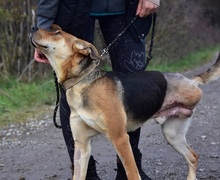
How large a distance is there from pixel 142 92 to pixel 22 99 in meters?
6.08

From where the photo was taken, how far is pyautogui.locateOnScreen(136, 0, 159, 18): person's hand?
4895 millimetres

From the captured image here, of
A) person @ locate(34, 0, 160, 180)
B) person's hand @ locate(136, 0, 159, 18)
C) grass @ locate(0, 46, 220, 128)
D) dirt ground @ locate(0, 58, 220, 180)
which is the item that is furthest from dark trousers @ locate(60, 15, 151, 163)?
grass @ locate(0, 46, 220, 128)

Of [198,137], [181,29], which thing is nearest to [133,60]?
[198,137]

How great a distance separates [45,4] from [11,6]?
8.01 metres

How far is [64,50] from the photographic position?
4645mm

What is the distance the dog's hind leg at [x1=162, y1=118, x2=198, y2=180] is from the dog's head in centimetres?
104

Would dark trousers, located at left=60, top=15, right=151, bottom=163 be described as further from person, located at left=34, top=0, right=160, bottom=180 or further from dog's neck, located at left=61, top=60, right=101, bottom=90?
dog's neck, located at left=61, top=60, right=101, bottom=90

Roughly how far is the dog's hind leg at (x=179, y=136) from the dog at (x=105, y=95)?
0.11 m

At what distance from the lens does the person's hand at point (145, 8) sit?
16.1 feet

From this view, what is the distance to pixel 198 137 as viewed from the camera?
24.8 ft

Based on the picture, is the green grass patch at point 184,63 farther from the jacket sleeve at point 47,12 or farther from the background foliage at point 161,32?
the jacket sleeve at point 47,12

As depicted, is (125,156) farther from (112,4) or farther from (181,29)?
(181,29)

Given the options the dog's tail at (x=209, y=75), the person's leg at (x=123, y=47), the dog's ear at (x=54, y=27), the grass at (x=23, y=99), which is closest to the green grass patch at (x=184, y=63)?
the grass at (x=23, y=99)

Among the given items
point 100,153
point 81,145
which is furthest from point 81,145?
point 100,153
